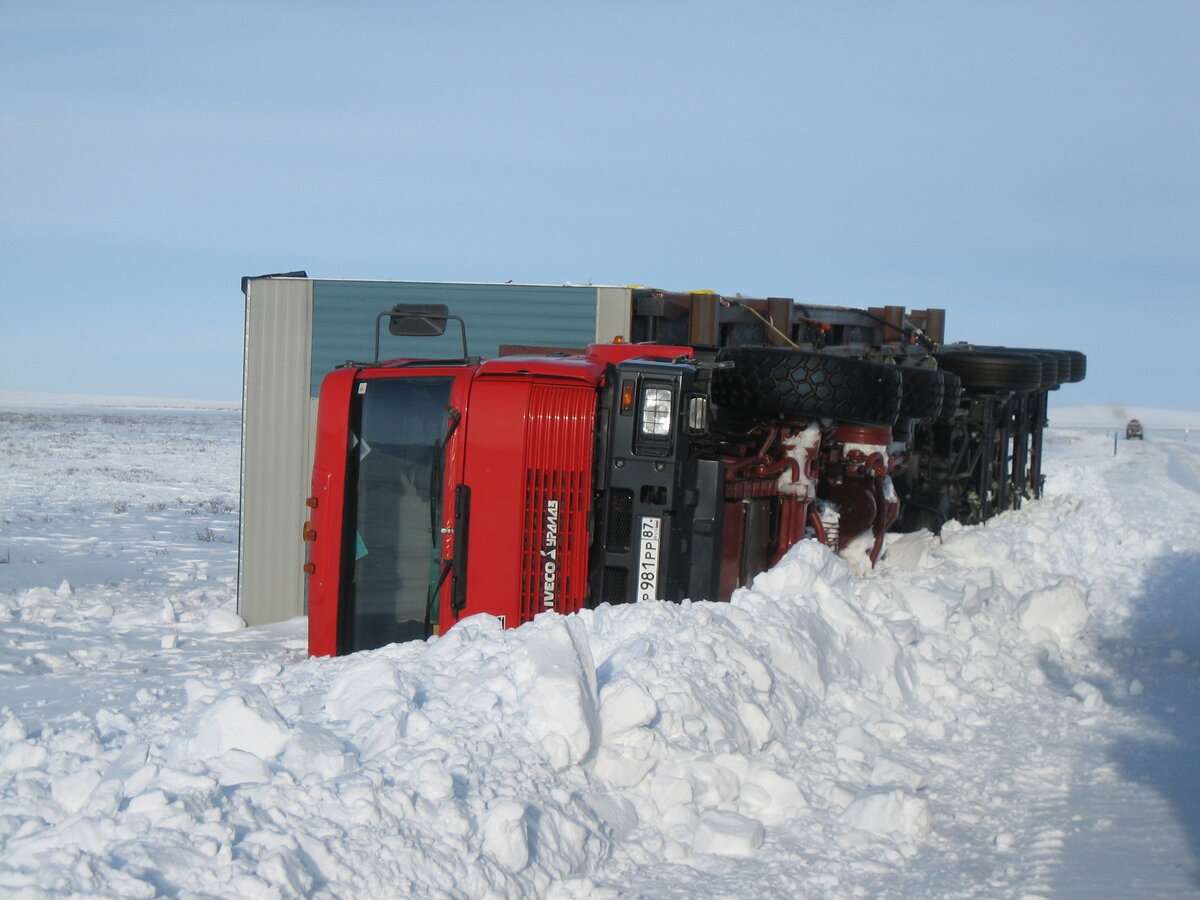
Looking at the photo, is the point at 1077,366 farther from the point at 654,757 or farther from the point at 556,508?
the point at 654,757

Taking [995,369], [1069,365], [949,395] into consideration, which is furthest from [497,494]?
[1069,365]

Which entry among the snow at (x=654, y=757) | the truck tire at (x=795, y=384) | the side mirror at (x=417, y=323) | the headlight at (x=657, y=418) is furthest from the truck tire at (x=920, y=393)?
the side mirror at (x=417, y=323)

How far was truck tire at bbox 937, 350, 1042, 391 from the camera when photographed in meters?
12.6

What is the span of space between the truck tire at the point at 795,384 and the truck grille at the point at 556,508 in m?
1.48

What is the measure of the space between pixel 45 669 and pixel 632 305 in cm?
555

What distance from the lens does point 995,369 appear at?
12.6 meters

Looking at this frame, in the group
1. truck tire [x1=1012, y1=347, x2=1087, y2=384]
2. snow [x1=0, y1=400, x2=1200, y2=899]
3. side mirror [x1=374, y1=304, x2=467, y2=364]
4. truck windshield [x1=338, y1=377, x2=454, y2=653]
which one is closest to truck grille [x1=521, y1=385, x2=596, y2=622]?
truck windshield [x1=338, y1=377, x2=454, y2=653]

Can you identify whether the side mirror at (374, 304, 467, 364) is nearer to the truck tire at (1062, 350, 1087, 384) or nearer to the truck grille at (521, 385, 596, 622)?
the truck grille at (521, 385, 596, 622)

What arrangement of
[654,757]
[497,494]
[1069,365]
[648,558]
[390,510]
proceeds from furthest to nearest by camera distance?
[1069,365], [390,510], [648,558], [497,494], [654,757]

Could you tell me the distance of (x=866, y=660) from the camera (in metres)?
Result: 6.03

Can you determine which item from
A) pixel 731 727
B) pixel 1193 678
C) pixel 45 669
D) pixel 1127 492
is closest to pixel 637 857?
pixel 731 727

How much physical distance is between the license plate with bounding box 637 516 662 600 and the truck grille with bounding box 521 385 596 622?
1.05 feet

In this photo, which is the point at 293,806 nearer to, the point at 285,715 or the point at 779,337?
the point at 285,715

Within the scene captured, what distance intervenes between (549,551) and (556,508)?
246 millimetres
